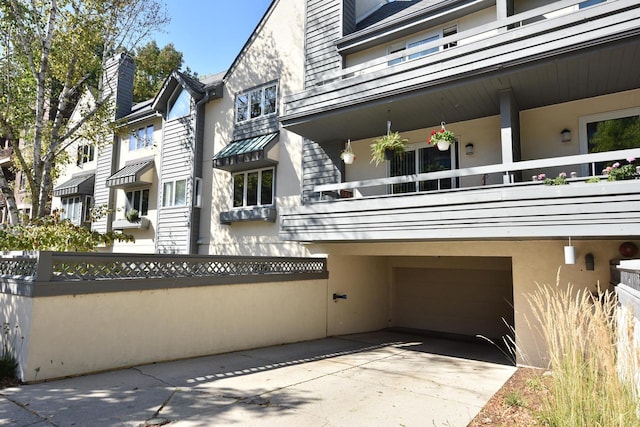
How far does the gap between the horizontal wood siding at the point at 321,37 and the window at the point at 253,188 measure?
11.5 feet

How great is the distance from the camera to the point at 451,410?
18.0 ft

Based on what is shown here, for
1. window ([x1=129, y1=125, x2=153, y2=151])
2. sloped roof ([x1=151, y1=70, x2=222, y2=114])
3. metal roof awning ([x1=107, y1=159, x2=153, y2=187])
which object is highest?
sloped roof ([x1=151, y1=70, x2=222, y2=114])

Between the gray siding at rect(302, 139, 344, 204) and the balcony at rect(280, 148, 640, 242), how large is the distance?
1989 mm

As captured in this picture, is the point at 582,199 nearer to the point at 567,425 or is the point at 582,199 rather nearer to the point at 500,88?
the point at 500,88

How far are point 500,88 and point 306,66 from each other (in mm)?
6897

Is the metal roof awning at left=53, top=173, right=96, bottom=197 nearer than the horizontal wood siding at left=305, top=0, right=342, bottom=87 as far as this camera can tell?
No

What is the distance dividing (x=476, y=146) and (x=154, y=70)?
2966 centimetres

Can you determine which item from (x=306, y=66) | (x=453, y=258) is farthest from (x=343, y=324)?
(x=306, y=66)

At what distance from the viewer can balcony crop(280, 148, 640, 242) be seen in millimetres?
6516

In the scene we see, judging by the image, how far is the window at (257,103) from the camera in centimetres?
1431

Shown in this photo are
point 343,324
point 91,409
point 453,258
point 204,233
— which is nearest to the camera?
point 91,409

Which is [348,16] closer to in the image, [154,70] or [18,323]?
[18,323]

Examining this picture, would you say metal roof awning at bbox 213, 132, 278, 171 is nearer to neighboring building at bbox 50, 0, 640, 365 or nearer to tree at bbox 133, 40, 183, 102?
neighboring building at bbox 50, 0, 640, 365

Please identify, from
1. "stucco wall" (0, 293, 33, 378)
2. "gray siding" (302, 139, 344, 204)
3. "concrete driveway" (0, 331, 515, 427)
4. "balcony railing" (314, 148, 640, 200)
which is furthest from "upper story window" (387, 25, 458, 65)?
"stucco wall" (0, 293, 33, 378)
